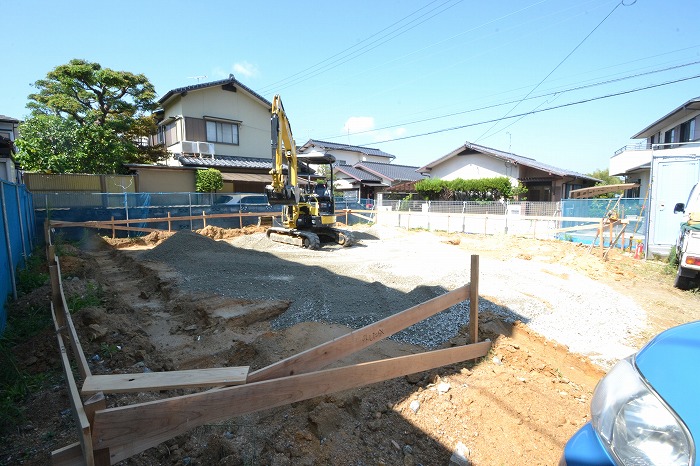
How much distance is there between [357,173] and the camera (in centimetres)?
3030

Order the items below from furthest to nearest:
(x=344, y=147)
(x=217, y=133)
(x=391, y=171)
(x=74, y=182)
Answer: (x=344, y=147)
(x=391, y=171)
(x=217, y=133)
(x=74, y=182)

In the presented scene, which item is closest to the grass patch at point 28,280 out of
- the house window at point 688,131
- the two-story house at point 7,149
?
the two-story house at point 7,149

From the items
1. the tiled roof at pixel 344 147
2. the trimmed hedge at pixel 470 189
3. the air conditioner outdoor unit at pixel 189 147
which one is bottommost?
the trimmed hedge at pixel 470 189

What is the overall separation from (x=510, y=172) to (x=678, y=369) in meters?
24.8

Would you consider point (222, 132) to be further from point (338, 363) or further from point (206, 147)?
point (338, 363)

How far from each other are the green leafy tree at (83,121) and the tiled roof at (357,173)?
14381 mm

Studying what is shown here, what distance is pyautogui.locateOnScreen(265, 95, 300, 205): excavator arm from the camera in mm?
12430

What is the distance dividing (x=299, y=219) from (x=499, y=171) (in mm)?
16018

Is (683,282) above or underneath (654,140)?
underneath

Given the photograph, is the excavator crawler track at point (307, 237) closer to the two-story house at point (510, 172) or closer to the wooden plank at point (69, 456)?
the wooden plank at point (69, 456)

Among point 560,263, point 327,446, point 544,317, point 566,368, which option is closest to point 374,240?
point 560,263

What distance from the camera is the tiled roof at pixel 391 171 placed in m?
31.4

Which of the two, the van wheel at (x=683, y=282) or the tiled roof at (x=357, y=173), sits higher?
the tiled roof at (x=357, y=173)

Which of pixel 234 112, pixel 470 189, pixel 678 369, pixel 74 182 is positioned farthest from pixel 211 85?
pixel 678 369
